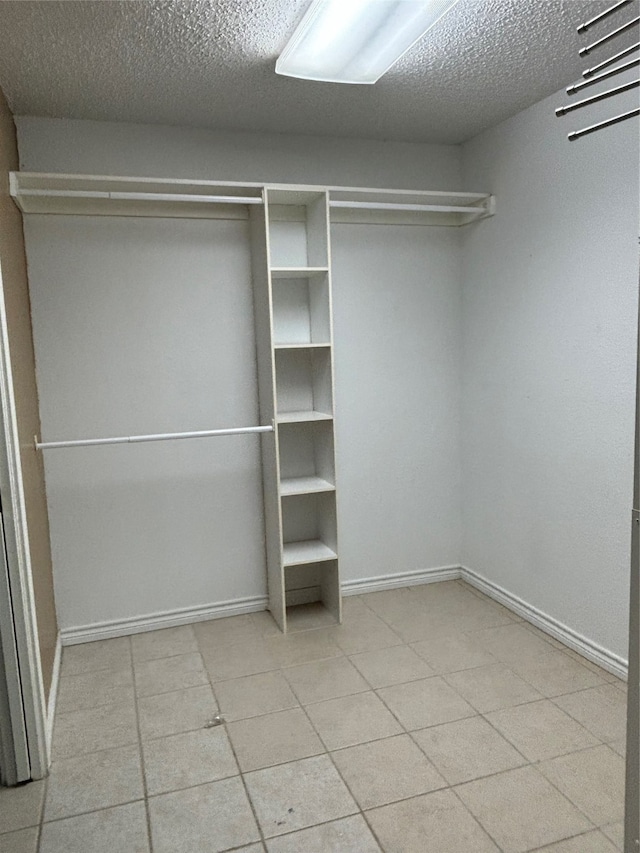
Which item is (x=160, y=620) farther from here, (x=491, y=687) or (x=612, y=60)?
(x=612, y=60)

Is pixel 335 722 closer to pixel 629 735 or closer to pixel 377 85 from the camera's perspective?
pixel 629 735

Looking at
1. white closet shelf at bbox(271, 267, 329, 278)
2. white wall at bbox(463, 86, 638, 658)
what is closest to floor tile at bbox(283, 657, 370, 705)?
white wall at bbox(463, 86, 638, 658)

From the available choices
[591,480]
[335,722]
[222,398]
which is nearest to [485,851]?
[335,722]

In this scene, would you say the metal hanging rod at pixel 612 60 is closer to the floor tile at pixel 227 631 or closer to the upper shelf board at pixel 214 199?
the upper shelf board at pixel 214 199

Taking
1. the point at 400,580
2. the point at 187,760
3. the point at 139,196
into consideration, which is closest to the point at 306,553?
the point at 400,580

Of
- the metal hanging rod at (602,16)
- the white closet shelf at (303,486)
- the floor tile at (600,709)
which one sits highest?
the metal hanging rod at (602,16)

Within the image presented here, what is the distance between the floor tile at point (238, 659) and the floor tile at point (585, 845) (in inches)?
54.3

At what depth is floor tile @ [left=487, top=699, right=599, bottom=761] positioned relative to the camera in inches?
89.4

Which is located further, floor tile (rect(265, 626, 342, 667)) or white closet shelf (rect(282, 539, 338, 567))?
white closet shelf (rect(282, 539, 338, 567))

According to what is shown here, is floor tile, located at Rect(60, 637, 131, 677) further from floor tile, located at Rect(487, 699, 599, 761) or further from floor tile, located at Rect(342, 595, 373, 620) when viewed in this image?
floor tile, located at Rect(487, 699, 599, 761)

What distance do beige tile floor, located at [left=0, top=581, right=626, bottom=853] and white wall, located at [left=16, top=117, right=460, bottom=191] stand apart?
2.33 meters

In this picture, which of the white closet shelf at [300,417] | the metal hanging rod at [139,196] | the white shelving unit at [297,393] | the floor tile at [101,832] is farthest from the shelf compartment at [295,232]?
the floor tile at [101,832]

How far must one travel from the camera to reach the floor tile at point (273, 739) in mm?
2271

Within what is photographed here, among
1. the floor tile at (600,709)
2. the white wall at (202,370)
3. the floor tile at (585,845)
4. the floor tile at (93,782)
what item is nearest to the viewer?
the floor tile at (585,845)
